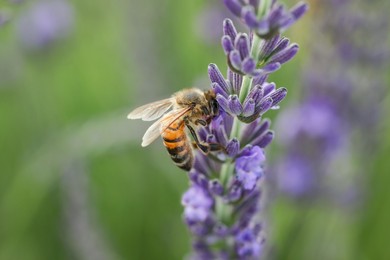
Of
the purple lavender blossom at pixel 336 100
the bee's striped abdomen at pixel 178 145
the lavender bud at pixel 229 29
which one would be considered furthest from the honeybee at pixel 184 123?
the purple lavender blossom at pixel 336 100

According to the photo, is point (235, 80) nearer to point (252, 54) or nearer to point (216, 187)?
point (252, 54)

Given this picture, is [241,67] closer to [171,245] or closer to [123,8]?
[171,245]

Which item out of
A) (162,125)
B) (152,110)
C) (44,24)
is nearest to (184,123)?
(162,125)

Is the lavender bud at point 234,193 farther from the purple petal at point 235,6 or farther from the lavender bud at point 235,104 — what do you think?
the purple petal at point 235,6

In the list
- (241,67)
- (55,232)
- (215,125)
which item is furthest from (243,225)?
(55,232)

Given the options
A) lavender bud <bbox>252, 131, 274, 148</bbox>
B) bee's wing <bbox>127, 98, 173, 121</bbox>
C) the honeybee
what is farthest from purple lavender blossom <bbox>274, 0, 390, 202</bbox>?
lavender bud <bbox>252, 131, 274, 148</bbox>
